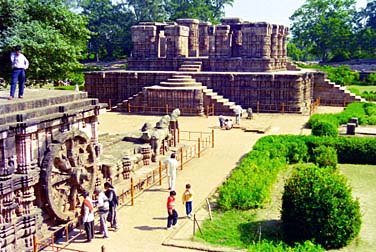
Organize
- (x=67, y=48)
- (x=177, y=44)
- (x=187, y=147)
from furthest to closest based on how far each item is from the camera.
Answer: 1. (x=177, y=44)
2. (x=67, y=48)
3. (x=187, y=147)

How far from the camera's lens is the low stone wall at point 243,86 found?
78.7 ft

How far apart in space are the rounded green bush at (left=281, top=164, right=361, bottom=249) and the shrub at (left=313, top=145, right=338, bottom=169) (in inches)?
199

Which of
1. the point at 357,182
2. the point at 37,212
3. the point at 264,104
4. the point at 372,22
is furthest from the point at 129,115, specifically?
the point at 372,22

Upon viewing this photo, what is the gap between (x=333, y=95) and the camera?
2788 cm

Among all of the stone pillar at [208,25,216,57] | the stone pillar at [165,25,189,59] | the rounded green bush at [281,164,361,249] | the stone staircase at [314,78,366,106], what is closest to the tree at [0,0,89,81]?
the rounded green bush at [281,164,361,249]

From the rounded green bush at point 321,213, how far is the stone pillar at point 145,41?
75.4 ft

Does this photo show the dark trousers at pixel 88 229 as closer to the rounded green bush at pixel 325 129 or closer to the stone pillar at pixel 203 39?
the rounded green bush at pixel 325 129

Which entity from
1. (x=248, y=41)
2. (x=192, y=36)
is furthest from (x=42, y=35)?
(x=192, y=36)

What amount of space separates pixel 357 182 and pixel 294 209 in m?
4.76

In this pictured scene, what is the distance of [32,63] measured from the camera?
15711 mm

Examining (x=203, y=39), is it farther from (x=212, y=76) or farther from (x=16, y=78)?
(x=16, y=78)

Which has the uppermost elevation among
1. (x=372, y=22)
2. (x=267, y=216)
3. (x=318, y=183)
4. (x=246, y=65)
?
(x=372, y=22)

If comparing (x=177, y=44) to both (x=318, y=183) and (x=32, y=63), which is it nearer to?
(x=32, y=63)

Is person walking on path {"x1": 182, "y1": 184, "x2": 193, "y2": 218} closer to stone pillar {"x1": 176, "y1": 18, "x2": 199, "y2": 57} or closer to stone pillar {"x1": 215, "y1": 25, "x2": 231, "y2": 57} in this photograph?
stone pillar {"x1": 215, "y1": 25, "x2": 231, "y2": 57}
